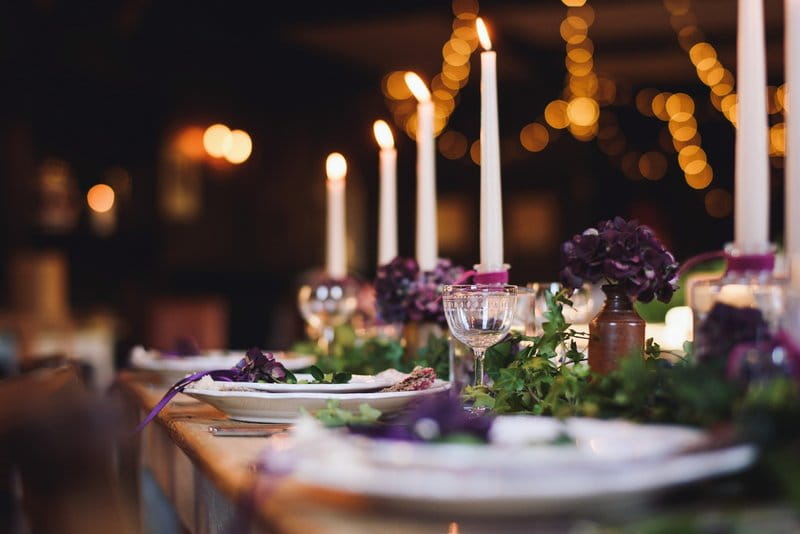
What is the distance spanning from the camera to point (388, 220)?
191cm

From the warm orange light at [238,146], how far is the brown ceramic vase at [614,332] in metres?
7.64

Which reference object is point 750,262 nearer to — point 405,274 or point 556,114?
point 405,274

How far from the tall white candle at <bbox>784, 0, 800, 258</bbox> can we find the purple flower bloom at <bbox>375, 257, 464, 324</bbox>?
0.82 meters

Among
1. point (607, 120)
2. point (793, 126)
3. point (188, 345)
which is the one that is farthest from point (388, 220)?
point (607, 120)

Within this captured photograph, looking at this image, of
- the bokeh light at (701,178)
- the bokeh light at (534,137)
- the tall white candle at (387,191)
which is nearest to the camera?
the tall white candle at (387,191)

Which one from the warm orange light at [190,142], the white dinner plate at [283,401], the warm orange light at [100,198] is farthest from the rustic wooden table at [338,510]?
the warm orange light at [100,198]

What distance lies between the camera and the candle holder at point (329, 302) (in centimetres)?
211

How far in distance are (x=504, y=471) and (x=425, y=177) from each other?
1.06m

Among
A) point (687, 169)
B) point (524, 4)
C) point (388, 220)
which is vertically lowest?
point (388, 220)

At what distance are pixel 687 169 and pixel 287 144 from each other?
4.54m

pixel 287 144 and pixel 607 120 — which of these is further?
pixel 607 120

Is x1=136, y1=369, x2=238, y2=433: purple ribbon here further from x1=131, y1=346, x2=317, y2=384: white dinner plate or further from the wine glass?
x1=131, y1=346, x2=317, y2=384: white dinner plate

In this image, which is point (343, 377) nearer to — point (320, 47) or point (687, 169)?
point (320, 47)

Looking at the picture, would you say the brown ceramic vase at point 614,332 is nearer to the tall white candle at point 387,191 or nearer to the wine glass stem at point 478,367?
the wine glass stem at point 478,367
